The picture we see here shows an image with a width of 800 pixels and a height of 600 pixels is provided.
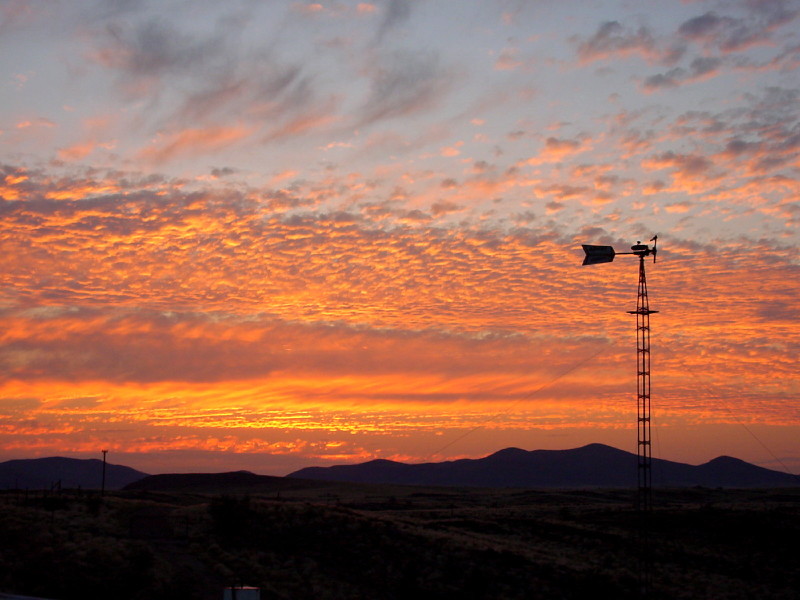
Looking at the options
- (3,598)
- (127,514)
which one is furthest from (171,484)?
(3,598)

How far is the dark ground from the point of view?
4309 centimetres

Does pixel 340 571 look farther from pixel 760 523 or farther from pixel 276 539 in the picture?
pixel 760 523

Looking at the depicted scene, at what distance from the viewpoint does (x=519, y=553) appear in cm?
5497

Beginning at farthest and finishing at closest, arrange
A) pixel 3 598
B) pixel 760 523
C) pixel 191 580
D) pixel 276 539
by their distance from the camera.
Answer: pixel 760 523
pixel 276 539
pixel 191 580
pixel 3 598

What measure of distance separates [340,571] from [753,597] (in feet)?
79.3

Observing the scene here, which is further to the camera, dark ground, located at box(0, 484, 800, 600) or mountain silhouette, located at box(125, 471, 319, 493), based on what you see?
mountain silhouette, located at box(125, 471, 319, 493)

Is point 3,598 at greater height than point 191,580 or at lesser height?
greater

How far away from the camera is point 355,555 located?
5209 cm

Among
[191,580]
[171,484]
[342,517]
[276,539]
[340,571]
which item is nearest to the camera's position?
[191,580]

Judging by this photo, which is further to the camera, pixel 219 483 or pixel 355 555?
pixel 219 483

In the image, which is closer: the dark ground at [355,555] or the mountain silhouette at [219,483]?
the dark ground at [355,555]

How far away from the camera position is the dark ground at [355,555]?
43.1 meters

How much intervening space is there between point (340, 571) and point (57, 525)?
53.6 ft

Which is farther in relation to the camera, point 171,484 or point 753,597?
point 171,484
